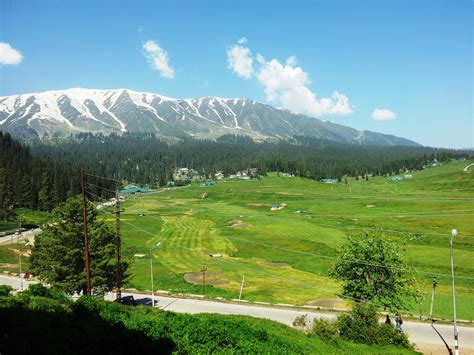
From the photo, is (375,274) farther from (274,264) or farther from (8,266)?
(8,266)

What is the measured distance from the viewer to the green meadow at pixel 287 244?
61.1 metres

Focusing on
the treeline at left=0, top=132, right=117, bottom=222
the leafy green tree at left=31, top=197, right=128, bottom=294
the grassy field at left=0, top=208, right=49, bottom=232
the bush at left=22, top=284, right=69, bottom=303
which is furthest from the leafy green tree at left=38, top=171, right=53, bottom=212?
the bush at left=22, top=284, right=69, bottom=303

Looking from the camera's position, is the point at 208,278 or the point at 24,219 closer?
the point at 208,278

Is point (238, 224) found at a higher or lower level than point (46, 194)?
lower

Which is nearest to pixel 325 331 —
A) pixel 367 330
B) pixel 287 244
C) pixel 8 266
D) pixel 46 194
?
pixel 367 330

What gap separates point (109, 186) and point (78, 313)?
17754cm

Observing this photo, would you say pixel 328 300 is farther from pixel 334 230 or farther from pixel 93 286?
pixel 334 230

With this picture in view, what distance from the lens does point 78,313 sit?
28.6m

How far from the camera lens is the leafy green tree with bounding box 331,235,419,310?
146ft

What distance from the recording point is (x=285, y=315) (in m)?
45.0

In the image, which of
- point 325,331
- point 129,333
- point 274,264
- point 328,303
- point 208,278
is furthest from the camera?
point 274,264

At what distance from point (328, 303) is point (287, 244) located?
45.1 m

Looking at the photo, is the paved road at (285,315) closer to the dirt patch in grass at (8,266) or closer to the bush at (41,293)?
the dirt patch in grass at (8,266)

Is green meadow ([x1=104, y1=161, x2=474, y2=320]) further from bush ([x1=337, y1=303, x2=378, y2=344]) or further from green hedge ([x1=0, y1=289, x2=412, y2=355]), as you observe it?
green hedge ([x1=0, y1=289, x2=412, y2=355])
